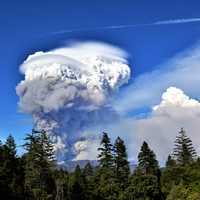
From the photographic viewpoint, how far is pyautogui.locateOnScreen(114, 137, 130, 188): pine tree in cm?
10319

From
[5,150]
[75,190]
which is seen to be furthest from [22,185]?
[75,190]

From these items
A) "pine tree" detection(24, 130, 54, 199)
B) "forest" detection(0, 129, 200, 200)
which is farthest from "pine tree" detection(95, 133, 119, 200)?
"pine tree" detection(24, 130, 54, 199)

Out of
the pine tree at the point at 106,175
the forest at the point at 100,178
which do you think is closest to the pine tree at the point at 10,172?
the forest at the point at 100,178

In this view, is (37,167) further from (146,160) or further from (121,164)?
(146,160)

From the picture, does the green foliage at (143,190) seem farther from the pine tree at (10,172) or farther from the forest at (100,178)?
the pine tree at (10,172)

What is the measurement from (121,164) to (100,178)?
6280mm

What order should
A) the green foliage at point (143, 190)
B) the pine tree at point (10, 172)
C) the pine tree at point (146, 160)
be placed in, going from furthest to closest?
the pine tree at point (146, 160) → the green foliage at point (143, 190) → the pine tree at point (10, 172)

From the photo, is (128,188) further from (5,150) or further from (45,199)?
(5,150)

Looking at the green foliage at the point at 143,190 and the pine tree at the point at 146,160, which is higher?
the pine tree at the point at 146,160

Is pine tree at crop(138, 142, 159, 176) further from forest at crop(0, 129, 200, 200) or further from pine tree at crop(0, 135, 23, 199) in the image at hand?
pine tree at crop(0, 135, 23, 199)

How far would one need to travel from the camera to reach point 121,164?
106m

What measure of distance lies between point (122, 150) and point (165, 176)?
11265 millimetres

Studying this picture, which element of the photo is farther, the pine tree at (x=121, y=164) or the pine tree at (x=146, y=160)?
the pine tree at (x=146, y=160)

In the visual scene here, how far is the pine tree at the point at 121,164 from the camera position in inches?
4063
